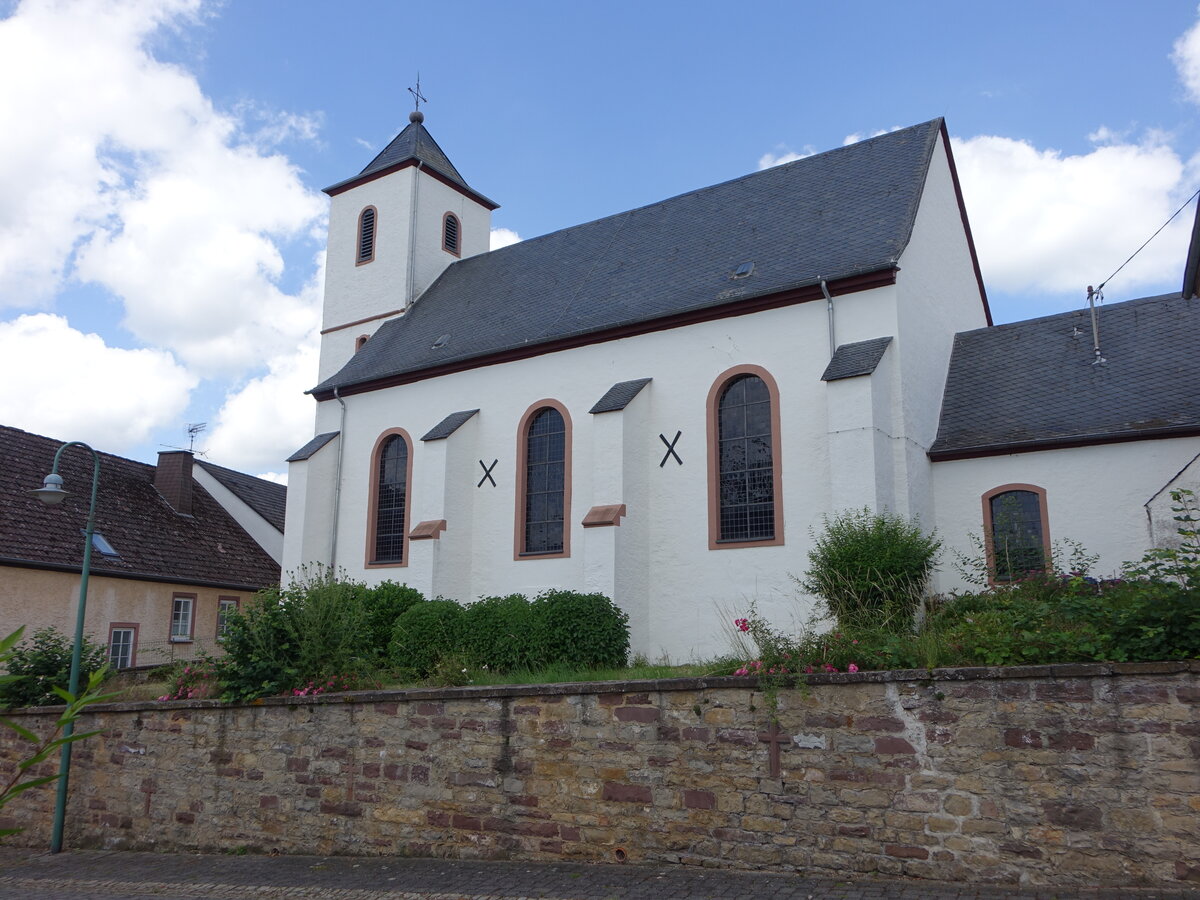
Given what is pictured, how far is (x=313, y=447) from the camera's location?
20.7m

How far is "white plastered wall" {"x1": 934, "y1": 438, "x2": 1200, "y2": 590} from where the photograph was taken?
1333 cm

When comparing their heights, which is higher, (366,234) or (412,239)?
(366,234)

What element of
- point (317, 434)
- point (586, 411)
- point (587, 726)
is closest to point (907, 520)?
point (586, 411)

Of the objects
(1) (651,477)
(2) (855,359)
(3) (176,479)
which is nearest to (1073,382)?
(2) (855,359)

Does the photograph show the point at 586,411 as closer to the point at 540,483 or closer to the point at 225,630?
the point at 540,483

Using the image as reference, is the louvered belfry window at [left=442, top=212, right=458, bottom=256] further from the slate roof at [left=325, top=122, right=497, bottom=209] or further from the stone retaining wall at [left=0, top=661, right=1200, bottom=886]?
the stone retaining wall at [left=0, top=661, right=1200, bottom=886]

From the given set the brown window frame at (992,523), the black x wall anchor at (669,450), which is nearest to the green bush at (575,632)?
the black x wall anchor at (669,450)

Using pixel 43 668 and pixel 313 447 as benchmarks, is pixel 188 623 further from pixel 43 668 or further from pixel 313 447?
pixel 43 668

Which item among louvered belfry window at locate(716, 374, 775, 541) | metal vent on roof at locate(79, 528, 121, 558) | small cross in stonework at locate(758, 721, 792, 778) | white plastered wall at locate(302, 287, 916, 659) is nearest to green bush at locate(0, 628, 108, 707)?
white plastered wall at locate(302, 287, 916, 659)

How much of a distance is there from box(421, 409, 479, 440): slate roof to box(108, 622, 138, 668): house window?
8577 millimetres

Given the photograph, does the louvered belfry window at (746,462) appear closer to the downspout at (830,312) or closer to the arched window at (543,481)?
the downspout at (830,312)

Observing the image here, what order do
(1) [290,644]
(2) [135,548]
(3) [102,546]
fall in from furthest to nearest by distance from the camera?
(2) [135,548] → (3) [102,546] → (1) [290,644]

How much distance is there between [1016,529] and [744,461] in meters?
4.13

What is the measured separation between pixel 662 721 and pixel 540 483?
9730mm
